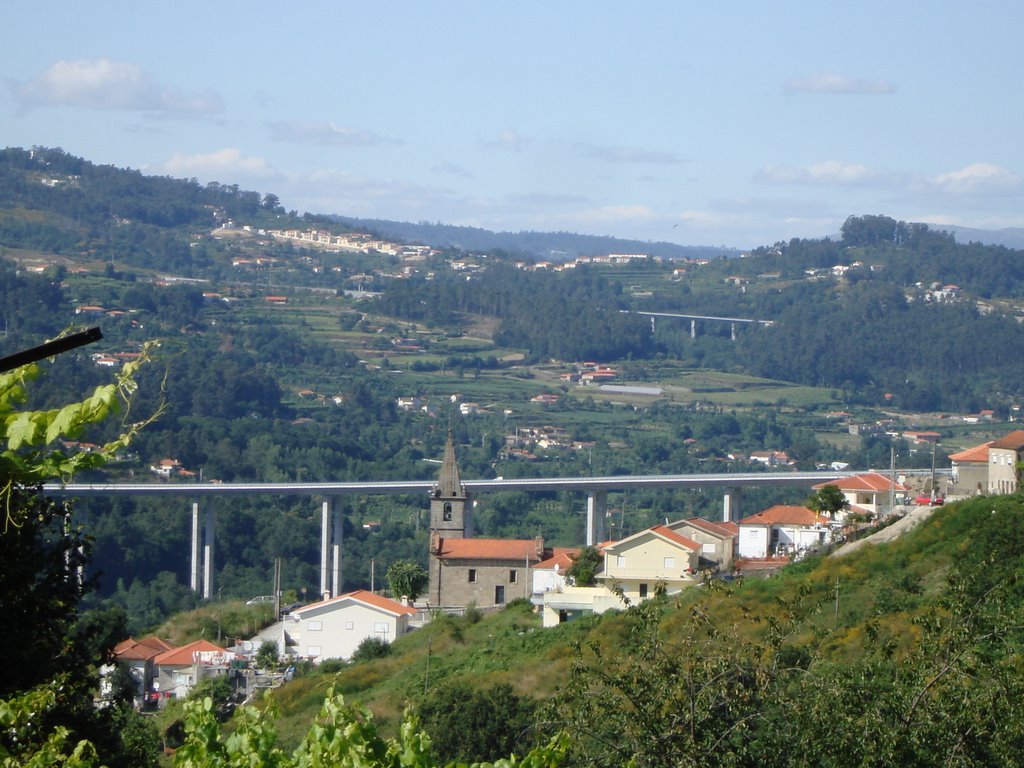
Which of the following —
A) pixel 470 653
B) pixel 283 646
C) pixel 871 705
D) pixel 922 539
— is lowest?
pixel 283 646

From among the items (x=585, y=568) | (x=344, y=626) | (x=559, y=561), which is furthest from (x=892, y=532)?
(x=344, y=626)

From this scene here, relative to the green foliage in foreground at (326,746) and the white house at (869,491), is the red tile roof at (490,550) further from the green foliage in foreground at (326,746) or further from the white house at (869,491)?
the green foliage in foreground at (326,746)

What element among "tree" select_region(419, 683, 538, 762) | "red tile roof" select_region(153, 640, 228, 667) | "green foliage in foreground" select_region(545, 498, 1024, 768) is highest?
"green foliage in foreground" select_region(545, 498, 1024, 768)

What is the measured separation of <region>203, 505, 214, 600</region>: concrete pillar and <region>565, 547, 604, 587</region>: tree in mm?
19303

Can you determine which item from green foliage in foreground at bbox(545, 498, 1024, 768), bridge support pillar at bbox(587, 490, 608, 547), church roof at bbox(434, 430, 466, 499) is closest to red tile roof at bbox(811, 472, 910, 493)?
church roof at bbox(434, 430, 466, 499)

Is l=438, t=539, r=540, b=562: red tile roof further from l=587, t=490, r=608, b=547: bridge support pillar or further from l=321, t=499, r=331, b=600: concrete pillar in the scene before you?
l=587, t=490, r=608, b=547: bridge support pillar

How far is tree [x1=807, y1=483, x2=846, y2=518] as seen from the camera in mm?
28406

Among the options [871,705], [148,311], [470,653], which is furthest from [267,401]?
[871,705]

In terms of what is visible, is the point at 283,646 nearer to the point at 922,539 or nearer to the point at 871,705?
the point at 922,539

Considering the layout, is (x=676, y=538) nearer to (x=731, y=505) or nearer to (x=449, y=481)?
(x=449, y=481)

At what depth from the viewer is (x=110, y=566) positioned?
1891 inches

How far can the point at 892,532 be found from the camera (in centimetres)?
2214

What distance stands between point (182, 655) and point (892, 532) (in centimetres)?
1157

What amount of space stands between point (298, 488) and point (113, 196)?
320 feet
